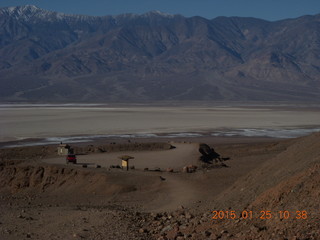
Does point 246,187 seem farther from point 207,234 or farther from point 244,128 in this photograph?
point 244,128

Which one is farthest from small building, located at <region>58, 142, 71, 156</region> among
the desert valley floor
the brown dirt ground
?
the brown dirt ground

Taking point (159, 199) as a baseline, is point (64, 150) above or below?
above

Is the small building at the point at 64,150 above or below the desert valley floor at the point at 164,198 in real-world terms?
above

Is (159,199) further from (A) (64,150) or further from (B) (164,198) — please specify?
(A) (64,150)

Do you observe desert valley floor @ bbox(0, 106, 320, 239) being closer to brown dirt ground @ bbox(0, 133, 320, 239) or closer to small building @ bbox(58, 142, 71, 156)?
brown dirt ground @ bbox(0, 133, 320, 239)

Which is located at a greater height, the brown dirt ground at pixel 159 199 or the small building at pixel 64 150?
the small building at pixel 64 150

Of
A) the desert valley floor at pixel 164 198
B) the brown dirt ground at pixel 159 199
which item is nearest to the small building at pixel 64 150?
the desert valley floor at pixel 164 198

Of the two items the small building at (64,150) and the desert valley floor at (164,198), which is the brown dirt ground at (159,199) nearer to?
the desert valley floor at (164,198)

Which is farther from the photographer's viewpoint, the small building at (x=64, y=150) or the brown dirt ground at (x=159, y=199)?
the small building at (x=64, y=150)

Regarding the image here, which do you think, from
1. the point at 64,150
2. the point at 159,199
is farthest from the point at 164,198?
the point at 64,150

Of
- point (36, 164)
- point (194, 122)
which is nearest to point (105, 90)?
point (194, 122)

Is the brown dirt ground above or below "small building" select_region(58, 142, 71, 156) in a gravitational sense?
below
